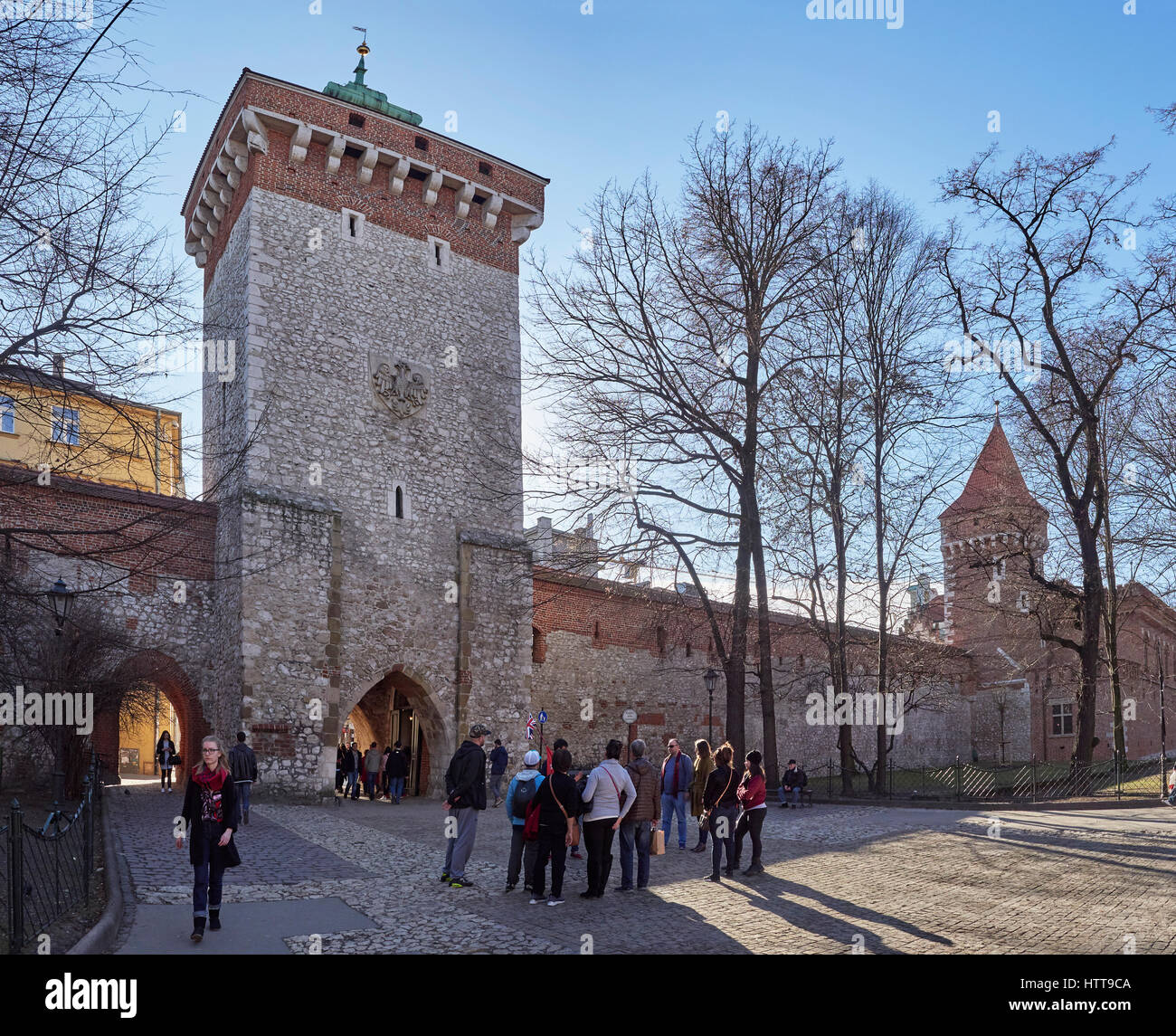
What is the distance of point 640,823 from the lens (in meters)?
9.98

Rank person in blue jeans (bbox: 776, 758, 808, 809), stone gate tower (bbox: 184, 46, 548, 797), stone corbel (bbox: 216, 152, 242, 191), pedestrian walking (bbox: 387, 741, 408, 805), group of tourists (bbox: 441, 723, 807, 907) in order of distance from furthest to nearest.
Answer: stone corbel (bbox: 216, 152, 242, 191) → pedestrian walking (bbox: 387, 741, 408, 805) → stone gate tower (bbox: 184, 46, 548, 797) → person in blue jeans (bbox: 776, 758, 808, 809) → group of tourists (bbox: 441, 723, 807, 907)

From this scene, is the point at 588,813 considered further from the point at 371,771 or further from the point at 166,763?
the point at 166,763

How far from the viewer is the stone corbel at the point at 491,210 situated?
24875 millimetres

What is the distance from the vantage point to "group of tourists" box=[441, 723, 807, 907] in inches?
362

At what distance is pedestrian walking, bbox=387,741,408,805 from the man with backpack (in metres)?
11.5

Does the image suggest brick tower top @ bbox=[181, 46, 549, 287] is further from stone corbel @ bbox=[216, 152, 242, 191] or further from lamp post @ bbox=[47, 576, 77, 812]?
lamp post @ bbox=[47, 576, 77, 812]

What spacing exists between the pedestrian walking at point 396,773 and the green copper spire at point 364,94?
15047mm

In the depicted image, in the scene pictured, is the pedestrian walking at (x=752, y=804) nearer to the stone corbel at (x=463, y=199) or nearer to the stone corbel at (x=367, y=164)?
the stone corbel at (x=367, y=164)

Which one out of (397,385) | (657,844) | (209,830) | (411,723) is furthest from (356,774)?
(209,830)

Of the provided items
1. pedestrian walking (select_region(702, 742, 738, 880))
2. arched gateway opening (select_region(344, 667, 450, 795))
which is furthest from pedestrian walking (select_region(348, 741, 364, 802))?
pedestrian walking (select_region(702, 742, 738, 880))

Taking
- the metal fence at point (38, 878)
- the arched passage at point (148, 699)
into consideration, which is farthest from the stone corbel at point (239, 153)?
the metal fence at point (38, 878)

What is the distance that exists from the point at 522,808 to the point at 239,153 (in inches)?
706
